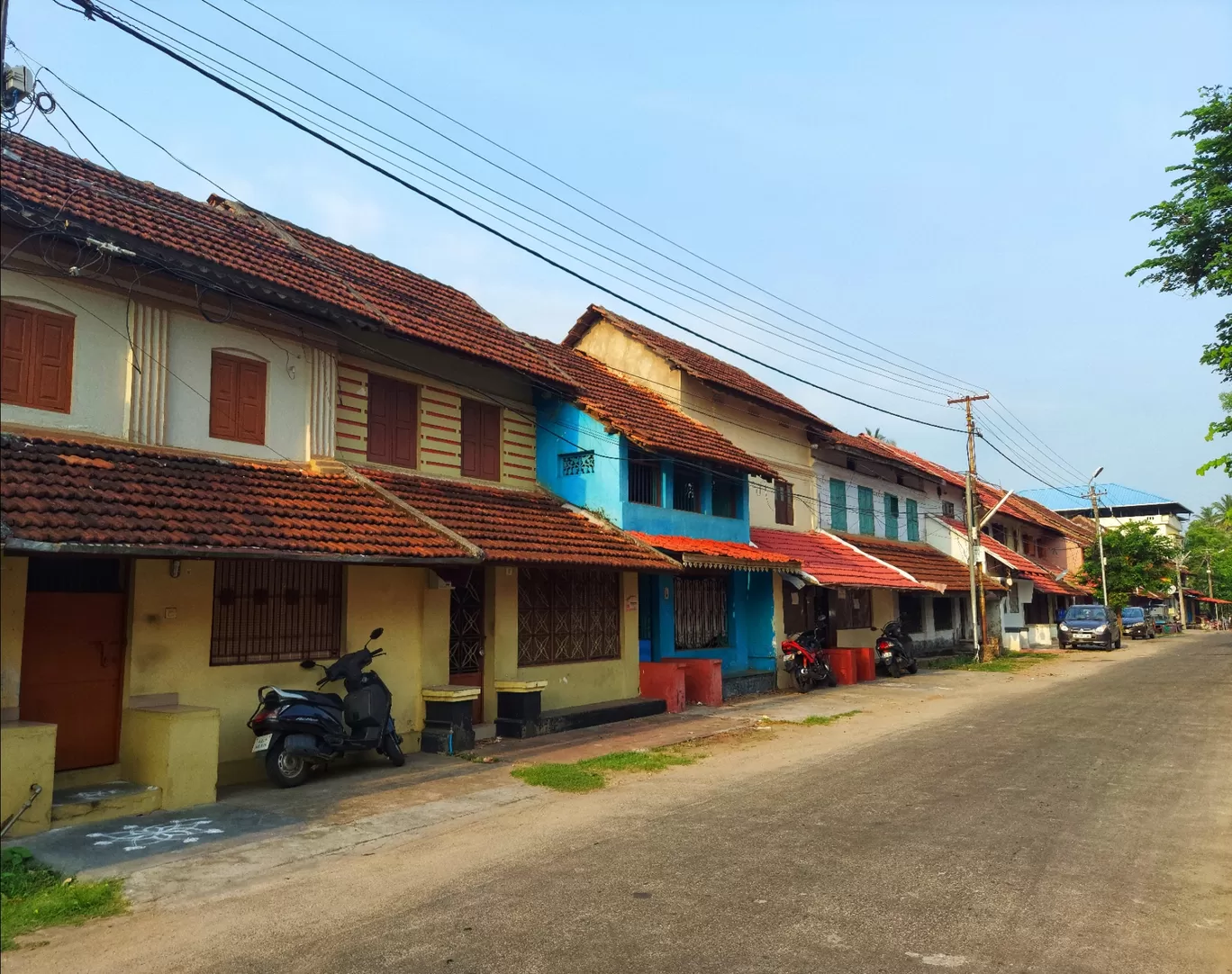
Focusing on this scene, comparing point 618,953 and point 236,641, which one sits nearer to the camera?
point 618,953

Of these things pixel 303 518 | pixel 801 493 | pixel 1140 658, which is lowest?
pixel 1140 658

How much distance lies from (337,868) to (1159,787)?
317 inches

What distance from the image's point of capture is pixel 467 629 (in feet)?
44.2

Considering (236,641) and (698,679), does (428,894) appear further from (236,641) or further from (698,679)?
(698,679)

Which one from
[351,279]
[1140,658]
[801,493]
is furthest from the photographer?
[1140,658]

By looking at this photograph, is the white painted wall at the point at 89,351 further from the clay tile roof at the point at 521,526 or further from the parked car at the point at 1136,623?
the parked car at the point at 1136,623

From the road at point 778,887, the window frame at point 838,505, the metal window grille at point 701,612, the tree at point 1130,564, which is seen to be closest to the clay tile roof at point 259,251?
the metal window grille at point 701,612

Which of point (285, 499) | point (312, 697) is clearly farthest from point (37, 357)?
point (312, 697)

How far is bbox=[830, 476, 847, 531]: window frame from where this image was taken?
2609cm

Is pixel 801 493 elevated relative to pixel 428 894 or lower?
elevated

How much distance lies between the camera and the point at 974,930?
17.0 feet

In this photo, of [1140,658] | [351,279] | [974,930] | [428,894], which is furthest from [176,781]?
[1140,658]

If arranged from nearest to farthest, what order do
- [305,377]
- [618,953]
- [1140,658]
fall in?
[618,953] → [305,377] → [1140,658]

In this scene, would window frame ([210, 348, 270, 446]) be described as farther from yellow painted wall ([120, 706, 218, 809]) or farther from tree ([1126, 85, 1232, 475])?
tree ([1126, 85, 1232, 475])
